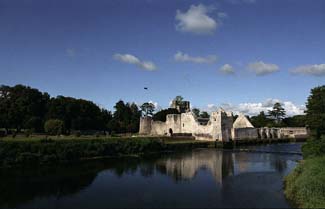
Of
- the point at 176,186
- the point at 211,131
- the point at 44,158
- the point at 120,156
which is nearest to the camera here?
the point at 176,186

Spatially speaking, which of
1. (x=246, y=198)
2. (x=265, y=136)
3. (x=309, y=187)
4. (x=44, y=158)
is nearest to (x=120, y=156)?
(x=44, y=158)

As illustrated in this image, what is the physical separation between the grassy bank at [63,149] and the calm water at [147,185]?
254 centimetres

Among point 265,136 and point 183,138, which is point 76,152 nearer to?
point 183,138

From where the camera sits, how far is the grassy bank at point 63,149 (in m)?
24.9

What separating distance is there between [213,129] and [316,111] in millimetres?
18756

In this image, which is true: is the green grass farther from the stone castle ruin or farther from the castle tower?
the castle tower

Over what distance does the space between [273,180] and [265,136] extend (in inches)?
1556

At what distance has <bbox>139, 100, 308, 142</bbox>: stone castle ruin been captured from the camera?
46750mm

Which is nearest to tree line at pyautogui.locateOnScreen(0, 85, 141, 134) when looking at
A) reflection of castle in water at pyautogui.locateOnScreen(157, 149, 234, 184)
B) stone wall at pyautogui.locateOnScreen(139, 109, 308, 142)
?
stone wall at pyautogui.locateOnScreen(139, 109, 308, 142)

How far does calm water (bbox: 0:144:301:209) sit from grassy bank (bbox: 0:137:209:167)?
2.54m

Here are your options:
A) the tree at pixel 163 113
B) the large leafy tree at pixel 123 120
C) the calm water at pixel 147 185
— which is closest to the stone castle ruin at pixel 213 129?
the large leafy tree at pixel 123 120

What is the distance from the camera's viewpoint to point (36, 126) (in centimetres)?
4397

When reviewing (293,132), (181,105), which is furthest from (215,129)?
(181,105)

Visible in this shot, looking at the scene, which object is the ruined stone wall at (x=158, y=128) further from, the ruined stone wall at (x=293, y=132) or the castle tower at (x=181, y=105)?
the ruined stone wall at (x=293, y=132)
